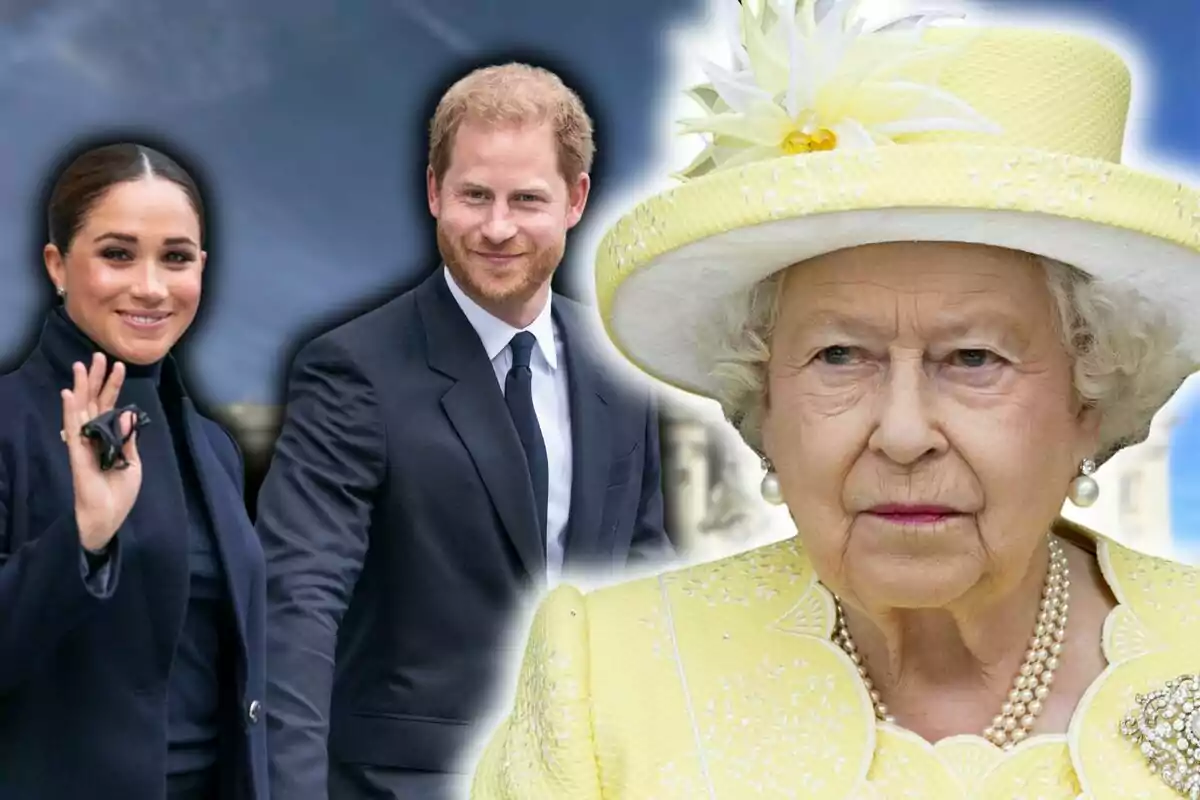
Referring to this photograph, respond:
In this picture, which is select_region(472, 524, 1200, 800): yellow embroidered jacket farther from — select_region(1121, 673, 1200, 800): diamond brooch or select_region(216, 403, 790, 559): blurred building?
select_region(216, 403, 790, 559): blurred building

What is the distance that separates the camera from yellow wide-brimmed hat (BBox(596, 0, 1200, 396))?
139cm

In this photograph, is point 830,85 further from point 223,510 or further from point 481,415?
point 223,510

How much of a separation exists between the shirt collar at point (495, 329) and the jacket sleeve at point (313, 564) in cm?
23

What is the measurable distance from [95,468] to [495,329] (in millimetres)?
769

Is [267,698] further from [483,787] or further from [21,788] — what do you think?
[483,787]

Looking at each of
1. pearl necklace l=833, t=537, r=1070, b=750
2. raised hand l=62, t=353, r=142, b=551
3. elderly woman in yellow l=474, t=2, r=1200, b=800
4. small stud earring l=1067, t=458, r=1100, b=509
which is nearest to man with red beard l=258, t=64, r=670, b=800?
raised hand l=62, t=353, r=142, b=551

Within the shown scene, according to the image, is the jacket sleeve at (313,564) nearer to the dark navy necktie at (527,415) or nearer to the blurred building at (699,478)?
the blurred building at (699,478)

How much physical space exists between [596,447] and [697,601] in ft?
3.84

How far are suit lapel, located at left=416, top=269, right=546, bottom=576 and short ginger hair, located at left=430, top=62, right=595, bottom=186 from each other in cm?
26

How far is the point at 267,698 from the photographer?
9.29ft

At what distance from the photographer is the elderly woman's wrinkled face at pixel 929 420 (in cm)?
148

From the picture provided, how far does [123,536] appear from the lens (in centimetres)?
265

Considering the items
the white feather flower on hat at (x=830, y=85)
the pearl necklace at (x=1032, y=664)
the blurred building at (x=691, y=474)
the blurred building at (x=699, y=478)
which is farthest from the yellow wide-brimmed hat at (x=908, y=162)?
the blurred building at (x=691, y=474)

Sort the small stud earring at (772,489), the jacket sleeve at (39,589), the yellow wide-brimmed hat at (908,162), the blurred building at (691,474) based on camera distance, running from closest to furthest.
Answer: the yellow wide-brimmed hat at (908,162) < the small stud earring at (772,489) < the jacket sleeve at (39,589) < the blurred building at (691,474)
